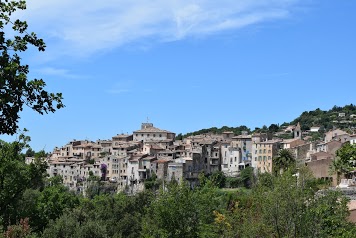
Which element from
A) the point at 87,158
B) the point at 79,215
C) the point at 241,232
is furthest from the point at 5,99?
the point at 87,158

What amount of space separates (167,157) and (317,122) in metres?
70.4

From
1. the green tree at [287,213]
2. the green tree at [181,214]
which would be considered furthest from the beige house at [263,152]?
the green tree at [287,213]

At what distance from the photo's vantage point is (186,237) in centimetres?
2486

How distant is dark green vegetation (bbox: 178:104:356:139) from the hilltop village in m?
34.5

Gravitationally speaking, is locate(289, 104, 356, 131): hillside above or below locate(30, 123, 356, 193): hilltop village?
above

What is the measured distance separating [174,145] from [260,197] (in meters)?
100.0

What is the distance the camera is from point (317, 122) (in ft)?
552

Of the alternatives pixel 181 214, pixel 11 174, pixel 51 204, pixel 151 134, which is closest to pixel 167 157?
pixel 151 134

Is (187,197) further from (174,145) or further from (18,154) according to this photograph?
(174,145)

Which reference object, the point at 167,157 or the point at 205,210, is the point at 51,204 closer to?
the point at 205,210

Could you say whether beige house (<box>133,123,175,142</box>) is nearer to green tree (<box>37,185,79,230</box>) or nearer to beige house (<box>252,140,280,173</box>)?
beige house (<box>252,140,280,173</box>)

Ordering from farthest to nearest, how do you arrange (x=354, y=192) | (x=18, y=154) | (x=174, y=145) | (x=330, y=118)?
(x=330, y=118)
(x=174, y=145)
(x=354, y=192)
(x=18, y=154)

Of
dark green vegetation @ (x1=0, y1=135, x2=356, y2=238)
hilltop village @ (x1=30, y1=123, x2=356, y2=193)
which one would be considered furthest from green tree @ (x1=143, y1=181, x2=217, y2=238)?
hilltop village @ (x1=30, y1=123, x2=356, y2=193)

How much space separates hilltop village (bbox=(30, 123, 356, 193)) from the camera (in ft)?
347
